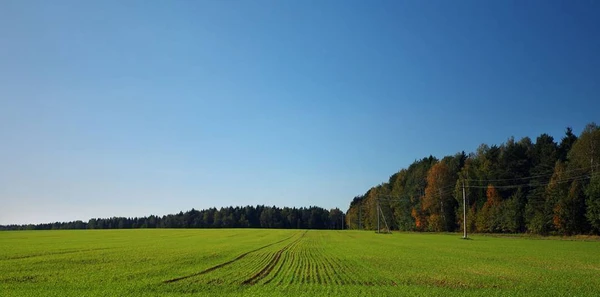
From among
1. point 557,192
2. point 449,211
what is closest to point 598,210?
point 557,192

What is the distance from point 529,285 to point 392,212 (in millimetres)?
136003

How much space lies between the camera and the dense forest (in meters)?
72.0

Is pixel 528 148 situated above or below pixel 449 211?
above

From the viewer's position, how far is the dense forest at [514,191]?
2835 inches

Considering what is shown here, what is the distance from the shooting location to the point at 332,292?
63.6 ft

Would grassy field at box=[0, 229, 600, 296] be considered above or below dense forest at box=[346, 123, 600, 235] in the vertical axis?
below

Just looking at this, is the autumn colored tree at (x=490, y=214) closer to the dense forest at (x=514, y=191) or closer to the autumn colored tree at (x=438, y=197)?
the dense forest at (x=514, y=191)

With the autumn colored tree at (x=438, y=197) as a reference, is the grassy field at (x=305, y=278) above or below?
below

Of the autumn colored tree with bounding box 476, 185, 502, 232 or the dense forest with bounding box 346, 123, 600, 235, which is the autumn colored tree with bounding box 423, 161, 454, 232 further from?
the autumn colored tree with bounding box 476, 185, 502, 232

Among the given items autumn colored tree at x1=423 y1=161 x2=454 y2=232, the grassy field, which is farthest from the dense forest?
the grassy field

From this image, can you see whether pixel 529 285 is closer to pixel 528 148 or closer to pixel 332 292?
pixel 332 292

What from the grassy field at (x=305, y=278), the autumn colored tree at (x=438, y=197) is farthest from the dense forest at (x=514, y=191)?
the grassy field at (x=305, y=278)

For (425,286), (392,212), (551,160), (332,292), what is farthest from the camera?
(392,212)

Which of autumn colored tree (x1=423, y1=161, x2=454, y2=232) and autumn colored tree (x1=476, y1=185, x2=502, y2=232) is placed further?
autumn colored tree (x1=423, y1=161, x2=454, y2=232)
